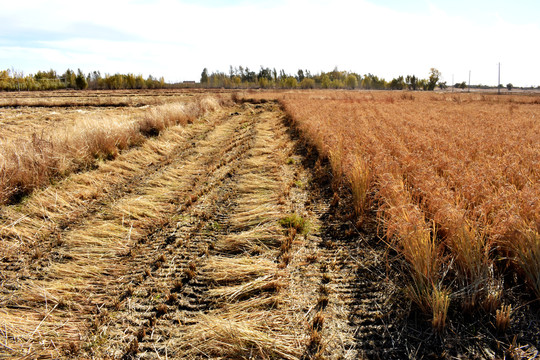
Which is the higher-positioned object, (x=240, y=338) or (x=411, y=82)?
(x=411, y=82)

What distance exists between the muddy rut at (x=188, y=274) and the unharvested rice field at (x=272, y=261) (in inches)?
0.7

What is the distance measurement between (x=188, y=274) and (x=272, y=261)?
106 cm

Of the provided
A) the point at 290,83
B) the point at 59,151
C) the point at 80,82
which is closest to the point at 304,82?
the point at 290,83

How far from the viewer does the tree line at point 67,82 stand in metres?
64.8

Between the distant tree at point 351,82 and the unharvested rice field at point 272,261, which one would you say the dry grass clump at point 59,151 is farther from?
the distant tree at point 351,82

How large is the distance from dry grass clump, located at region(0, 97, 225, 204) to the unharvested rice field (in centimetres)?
5

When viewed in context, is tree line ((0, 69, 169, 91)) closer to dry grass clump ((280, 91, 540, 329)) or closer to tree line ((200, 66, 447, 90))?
tree line ((200, 66, 447, 90))

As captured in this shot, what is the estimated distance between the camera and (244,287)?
3.18m

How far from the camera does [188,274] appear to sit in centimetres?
343

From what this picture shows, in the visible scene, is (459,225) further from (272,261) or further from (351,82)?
(351,82)

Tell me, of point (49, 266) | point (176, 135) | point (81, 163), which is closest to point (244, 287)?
point (49, 266)

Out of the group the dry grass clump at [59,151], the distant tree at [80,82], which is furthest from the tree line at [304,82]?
the dry grass clump at [59,151]

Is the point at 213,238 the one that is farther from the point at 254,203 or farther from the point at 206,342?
the point at 206,342

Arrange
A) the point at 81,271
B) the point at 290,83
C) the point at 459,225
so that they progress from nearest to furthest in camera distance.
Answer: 1. the point at 459,225
2. the point at 81,271
3. the point at 290,83
